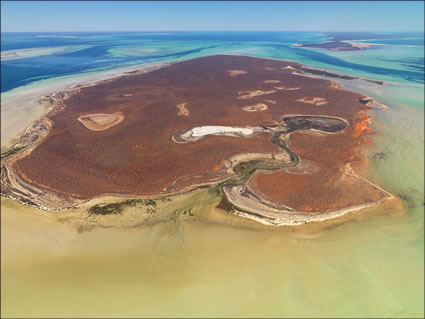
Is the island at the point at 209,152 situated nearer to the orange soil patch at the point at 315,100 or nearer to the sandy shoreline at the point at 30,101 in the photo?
the orange soil patch at the point at 315,100

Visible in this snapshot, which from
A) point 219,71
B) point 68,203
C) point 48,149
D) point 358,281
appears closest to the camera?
point 358,281

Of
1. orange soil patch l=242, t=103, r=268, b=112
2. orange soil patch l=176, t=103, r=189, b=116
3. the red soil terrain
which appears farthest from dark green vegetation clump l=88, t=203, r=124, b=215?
orange soil patch l=242, t=103, r=268, b=112

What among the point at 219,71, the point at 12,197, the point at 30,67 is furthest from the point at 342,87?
the point at 30,67

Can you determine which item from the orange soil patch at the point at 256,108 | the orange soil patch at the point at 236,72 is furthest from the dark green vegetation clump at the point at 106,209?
the orange soil patch at the point at 236,72

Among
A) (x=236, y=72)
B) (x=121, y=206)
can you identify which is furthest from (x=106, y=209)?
(x=236, y=72)

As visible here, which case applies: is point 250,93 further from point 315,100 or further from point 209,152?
point 209,152

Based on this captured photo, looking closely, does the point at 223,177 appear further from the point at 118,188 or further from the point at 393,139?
the point at 393,139
